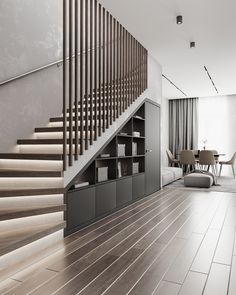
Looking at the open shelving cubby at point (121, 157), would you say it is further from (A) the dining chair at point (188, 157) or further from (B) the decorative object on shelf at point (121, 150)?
(A) the dining chair at point (188, 157)

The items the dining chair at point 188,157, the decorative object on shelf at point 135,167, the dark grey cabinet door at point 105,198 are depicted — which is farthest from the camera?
the dining chair at point 188,157

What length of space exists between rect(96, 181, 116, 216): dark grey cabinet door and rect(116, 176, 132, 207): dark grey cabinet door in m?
0.18

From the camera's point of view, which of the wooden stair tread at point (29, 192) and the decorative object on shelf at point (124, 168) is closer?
the wooden stair tread at point (29, 192)

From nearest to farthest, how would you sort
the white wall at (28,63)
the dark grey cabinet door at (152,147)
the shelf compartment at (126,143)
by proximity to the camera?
the white wall at (28,63) → the shelf compartment at (126,143) → the dark grey cabinet door at (152,147)

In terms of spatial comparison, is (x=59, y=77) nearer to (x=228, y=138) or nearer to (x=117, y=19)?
(x=117, y=19)

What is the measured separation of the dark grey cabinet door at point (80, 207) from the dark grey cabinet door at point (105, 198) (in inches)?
6.4

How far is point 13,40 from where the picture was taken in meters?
3.71

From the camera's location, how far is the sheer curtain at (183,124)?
441 inches

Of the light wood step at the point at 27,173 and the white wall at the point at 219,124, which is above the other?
the white wall at the point at 219,124

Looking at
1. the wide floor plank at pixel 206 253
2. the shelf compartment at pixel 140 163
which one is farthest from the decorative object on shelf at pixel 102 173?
the wide floor plank at pixel 206 253

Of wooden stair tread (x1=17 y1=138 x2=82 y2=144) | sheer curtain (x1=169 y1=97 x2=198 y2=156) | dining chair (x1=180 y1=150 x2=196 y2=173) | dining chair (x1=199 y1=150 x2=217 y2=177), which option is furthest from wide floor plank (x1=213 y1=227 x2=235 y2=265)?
sheer curtain (x1=169 y1=97 x2=198 y2=156)

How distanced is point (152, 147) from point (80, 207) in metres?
3.17

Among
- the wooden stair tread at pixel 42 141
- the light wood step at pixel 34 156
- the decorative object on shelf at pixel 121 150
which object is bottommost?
the light wood step at pixel 34 156

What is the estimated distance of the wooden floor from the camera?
1961 millimetres
